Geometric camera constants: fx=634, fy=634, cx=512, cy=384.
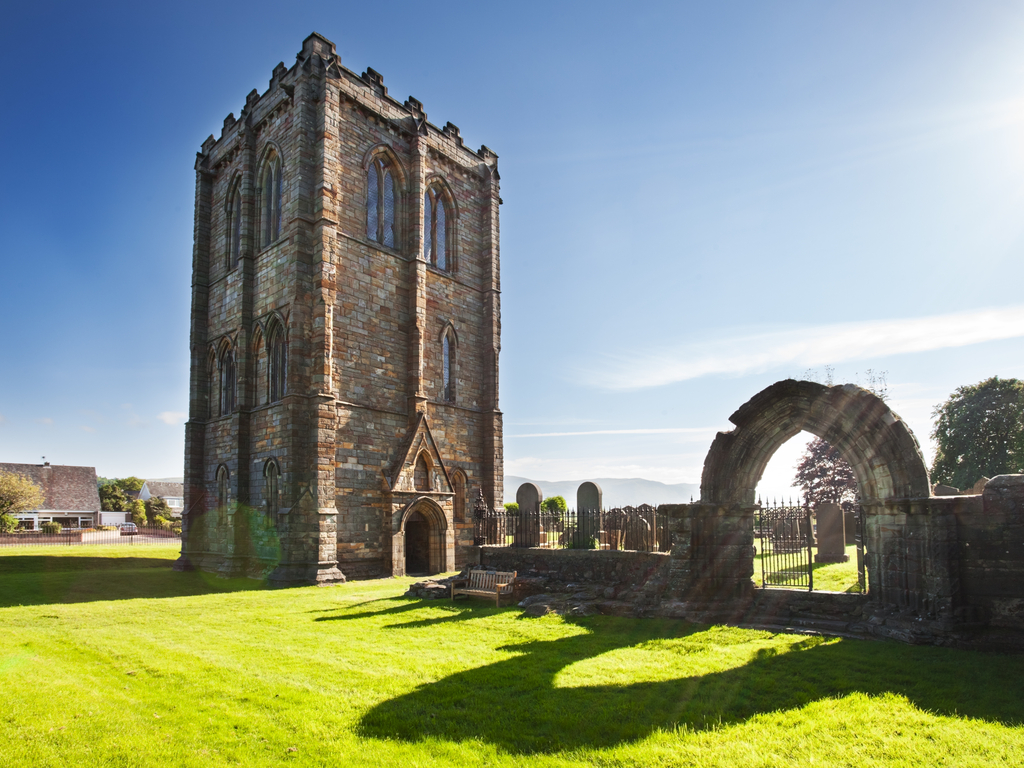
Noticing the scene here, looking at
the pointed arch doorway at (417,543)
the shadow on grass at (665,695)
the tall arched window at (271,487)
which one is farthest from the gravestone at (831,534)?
the tall arched window at (271,487)

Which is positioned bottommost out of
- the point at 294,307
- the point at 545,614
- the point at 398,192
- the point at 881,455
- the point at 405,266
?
the point at 545,614

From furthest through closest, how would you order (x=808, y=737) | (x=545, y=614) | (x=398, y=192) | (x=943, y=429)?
(x=943, y=429)
(x=398, y=192)
(x=545, y=614)
(x=808, y=737)

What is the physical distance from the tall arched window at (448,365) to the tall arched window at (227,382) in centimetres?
804

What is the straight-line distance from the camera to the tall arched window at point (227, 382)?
24562 millimetres

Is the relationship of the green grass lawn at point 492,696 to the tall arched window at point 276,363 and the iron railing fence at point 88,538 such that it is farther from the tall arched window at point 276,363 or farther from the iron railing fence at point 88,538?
the iron railing fence at point 88,538

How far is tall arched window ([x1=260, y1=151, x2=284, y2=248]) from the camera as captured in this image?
2331 cm

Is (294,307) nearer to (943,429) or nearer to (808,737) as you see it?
(808,737)

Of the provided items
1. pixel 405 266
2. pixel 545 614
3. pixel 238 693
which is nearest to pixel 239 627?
pixel 238 693

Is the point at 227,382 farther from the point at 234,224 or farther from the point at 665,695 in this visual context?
the point at 665,695

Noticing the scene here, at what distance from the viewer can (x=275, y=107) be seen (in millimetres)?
23047

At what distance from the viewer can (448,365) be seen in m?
25.5

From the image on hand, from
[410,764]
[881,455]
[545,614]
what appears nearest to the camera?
[410,764]

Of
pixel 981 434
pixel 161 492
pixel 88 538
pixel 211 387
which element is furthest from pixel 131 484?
pixel 981 434

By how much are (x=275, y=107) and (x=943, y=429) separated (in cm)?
4059
